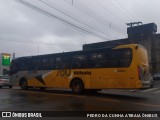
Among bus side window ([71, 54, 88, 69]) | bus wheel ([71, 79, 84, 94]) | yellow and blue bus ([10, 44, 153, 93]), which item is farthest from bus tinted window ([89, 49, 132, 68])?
bus wheel ([71, 79, 84, 94])

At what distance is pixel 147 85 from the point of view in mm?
17516

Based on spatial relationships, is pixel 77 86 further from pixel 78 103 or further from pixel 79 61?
pixel 78 103

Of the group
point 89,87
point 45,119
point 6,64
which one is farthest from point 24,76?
point 6,64

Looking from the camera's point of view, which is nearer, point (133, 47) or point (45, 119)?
point (45, 119)

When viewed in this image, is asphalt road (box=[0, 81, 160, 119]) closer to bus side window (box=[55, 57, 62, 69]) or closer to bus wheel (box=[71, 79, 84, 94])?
bus wheel (box=[71, 79, 84, 94])

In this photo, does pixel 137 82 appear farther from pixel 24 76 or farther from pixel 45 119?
pixel 24 76

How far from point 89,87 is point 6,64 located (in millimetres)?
55321

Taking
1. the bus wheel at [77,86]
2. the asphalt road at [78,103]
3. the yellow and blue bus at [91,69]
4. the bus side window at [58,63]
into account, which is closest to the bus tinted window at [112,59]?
the yellow and blue bus at [91,69]

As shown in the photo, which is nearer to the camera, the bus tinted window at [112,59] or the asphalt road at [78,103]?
the asphalt road at [78,103]

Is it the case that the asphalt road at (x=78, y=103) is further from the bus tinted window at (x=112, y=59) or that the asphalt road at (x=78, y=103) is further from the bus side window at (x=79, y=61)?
the bus side window at (x=79, y=61)

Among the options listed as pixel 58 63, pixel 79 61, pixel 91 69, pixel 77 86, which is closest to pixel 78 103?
pixel 91 69

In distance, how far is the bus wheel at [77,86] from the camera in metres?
19.7

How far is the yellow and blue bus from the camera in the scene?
17.0m

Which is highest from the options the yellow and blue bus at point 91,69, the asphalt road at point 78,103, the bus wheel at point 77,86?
the yellow and blue bus at point 91,69
